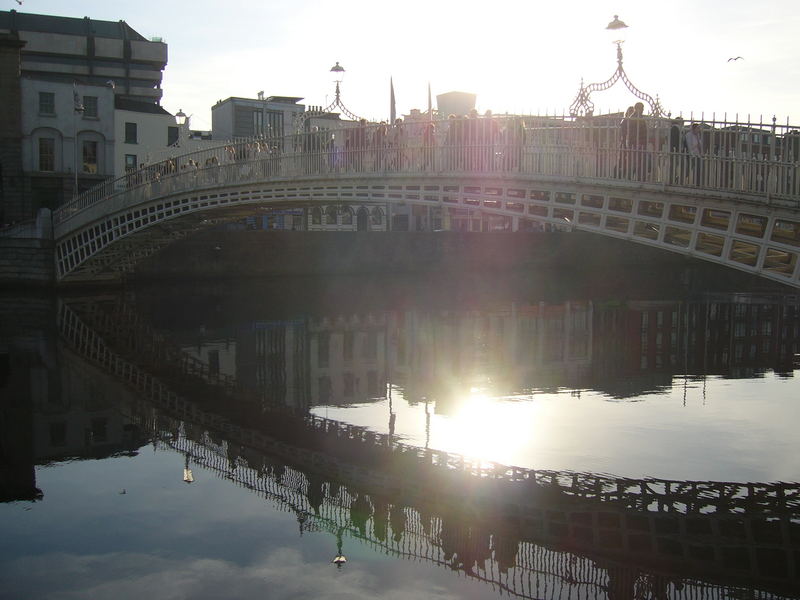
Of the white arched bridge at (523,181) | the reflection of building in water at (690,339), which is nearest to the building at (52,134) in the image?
the white arched bridge at (523,181)

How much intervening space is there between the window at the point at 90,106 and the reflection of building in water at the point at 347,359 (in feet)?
79.4

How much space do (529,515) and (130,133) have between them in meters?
39.7

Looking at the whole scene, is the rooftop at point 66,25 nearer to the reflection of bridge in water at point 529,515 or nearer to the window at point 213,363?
the window at point 213,363

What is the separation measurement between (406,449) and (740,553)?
386 centimetres

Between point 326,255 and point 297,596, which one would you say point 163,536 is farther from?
point 326,255

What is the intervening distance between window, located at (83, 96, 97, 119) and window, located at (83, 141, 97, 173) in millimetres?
1240

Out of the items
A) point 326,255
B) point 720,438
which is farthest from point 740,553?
point 326,255

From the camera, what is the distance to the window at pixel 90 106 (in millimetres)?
41781

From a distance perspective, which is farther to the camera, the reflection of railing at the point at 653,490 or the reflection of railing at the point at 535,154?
the reflection of railing at the point at 535,154

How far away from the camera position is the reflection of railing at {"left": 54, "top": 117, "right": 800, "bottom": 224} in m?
11.6

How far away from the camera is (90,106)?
138ft

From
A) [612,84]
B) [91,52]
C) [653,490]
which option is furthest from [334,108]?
[91,52]

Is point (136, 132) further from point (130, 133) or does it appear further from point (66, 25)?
point (66, 25)

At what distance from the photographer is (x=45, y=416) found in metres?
12.0
